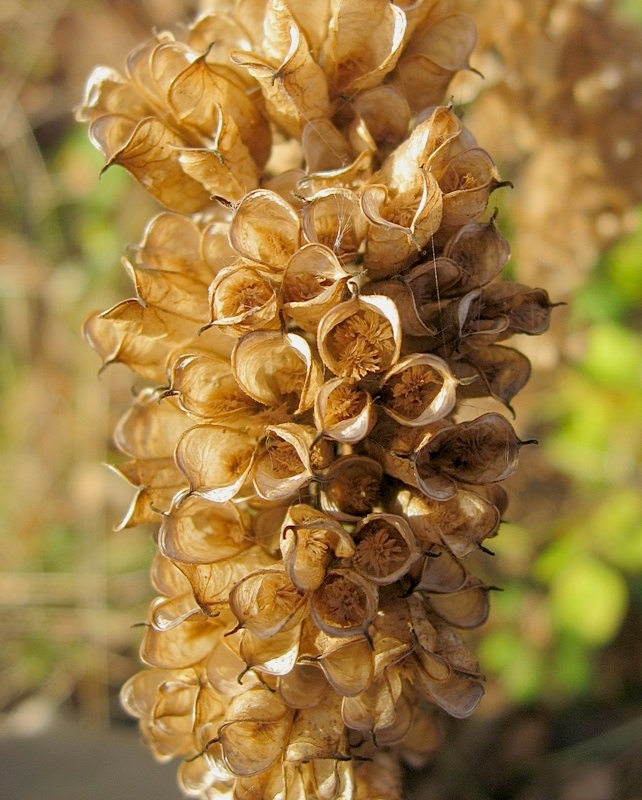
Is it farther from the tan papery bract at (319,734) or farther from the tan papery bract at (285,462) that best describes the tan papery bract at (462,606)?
the tan papery bract at (285,462)

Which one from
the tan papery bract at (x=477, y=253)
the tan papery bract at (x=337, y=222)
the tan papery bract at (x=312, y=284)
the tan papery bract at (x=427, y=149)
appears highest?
the tan papery bract at (x=427, y=149)

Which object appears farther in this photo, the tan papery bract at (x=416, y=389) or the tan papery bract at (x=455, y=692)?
the tan papery bract at (x=455, y=692)

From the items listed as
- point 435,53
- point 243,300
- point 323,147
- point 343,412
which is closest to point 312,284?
point 243,300

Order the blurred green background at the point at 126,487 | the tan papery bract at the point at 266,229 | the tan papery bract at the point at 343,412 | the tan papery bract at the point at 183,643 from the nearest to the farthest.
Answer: the tan papery bract at the point at 343,412, the tan papery bract at the point at 266,229, the tan papery bract at the point at 183,643, the blurred green background at the point at 126,487

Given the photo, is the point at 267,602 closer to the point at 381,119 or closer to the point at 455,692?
the point at 455,692

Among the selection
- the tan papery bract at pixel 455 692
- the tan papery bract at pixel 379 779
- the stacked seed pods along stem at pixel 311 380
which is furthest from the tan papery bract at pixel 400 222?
the tan papery bract at pixel 379 779

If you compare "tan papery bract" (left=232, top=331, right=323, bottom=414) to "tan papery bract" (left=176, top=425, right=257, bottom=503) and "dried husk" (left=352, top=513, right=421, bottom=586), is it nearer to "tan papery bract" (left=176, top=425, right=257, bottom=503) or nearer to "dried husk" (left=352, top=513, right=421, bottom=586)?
"tan papery bract" (left=176, top=425, right=257, bottom=503)

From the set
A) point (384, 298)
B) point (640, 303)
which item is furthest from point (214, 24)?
point (640, 303)

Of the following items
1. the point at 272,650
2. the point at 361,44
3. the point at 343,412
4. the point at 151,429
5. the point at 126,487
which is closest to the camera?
the point at 343,412
